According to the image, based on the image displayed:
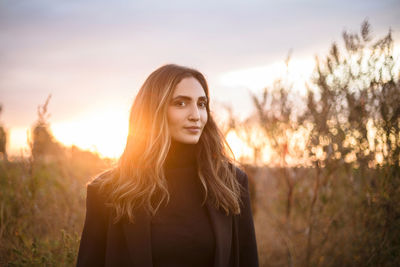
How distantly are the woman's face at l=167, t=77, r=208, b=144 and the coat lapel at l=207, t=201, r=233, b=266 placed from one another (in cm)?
56

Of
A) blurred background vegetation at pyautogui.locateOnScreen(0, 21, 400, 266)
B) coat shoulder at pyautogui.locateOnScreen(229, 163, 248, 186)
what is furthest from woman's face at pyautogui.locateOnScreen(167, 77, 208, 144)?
blurred background vegetation at pyautogui.locateOnScreen(0, 21, 400, 266)

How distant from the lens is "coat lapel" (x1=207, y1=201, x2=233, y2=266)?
204cm

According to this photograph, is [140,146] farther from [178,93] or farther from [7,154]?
[7,154]

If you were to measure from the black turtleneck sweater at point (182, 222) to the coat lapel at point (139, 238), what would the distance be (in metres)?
0.07

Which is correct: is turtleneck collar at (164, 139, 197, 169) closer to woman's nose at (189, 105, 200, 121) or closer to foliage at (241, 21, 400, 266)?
woman's nose at (189, 105, 200, 121)

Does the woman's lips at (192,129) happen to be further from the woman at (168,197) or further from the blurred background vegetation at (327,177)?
the blurred background vegetation at (327,177)

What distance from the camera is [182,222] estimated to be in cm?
211

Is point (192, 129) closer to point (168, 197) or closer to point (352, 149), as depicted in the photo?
point (168, 197)

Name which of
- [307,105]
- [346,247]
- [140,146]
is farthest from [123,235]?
[346,247]

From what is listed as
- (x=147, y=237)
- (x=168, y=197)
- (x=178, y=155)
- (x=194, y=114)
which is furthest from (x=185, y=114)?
(x=147, y=237)

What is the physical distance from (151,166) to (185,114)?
48 centimetres

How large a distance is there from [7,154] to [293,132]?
421 cm

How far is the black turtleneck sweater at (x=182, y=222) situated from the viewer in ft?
6.63

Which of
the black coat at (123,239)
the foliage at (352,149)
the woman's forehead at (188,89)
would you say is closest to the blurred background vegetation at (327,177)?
the foliage at (352,149)
